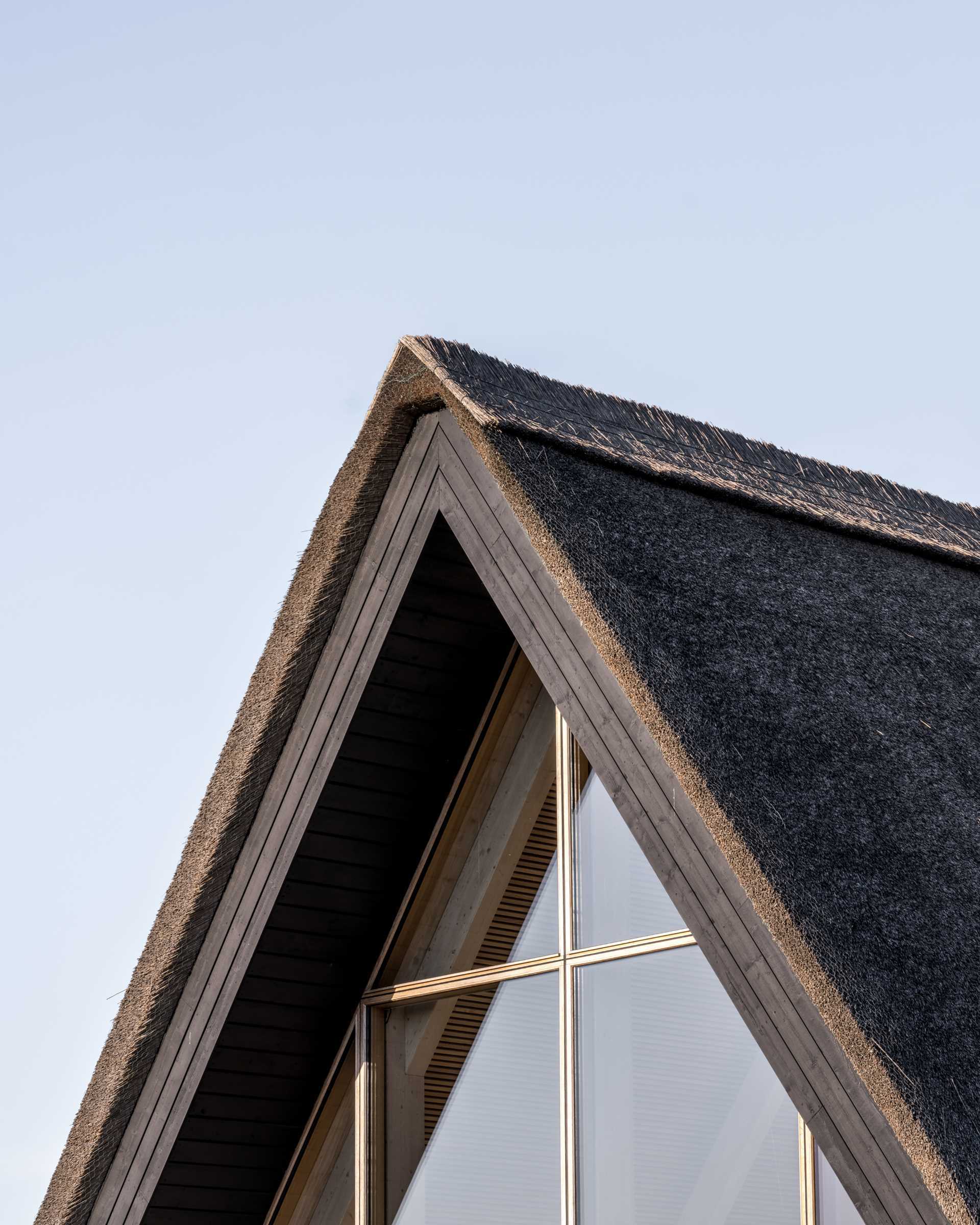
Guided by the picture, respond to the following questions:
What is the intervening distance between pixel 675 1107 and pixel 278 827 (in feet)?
5.27

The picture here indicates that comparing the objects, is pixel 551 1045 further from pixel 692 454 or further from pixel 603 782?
pixel 692 454

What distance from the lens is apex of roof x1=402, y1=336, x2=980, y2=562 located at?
17.2ft

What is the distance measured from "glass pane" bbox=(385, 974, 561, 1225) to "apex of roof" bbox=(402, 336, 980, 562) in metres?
1.64

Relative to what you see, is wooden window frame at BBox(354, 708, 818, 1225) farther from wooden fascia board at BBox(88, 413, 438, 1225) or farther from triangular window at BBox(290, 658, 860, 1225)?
wooden fascia board at BBox(88, 413, 438, 1225)

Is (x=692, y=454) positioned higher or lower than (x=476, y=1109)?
higher

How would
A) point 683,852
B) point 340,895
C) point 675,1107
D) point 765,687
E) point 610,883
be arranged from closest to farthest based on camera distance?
point 683,852
point 765,687
point 675,1107
point 610,883
point 340,895

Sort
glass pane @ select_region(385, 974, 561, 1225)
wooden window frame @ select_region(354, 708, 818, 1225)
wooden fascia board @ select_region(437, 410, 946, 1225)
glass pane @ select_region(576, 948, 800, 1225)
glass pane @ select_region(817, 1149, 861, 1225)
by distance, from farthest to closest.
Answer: glass pane @ select_region(385, 974, 561, 1225) → wooden window frame @ select_region(354, 708, 818, 1225) → glass pane @ select_region(576, 948, 800, 1225) → glass pane @ select_region(817, 1149, 861, 1225) → wooden fascia board @ select_region(437, 410, 946, 1225)

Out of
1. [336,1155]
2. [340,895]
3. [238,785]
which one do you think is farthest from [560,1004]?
[336,1155]

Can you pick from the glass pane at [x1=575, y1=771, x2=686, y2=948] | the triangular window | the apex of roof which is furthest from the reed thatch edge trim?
the glass pane at [x1=575, y1=771, x2=686, y2=948]

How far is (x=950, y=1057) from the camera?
3.60 m

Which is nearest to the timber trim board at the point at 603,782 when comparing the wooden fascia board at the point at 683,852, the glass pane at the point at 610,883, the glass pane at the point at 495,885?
the wooden fascia board at the point at 683,852

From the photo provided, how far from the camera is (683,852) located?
4.25 m

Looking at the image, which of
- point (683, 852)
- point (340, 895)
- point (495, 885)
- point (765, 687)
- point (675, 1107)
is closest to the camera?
point (683, 852)

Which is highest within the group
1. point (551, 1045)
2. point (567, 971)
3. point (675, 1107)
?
point (567, 971)
